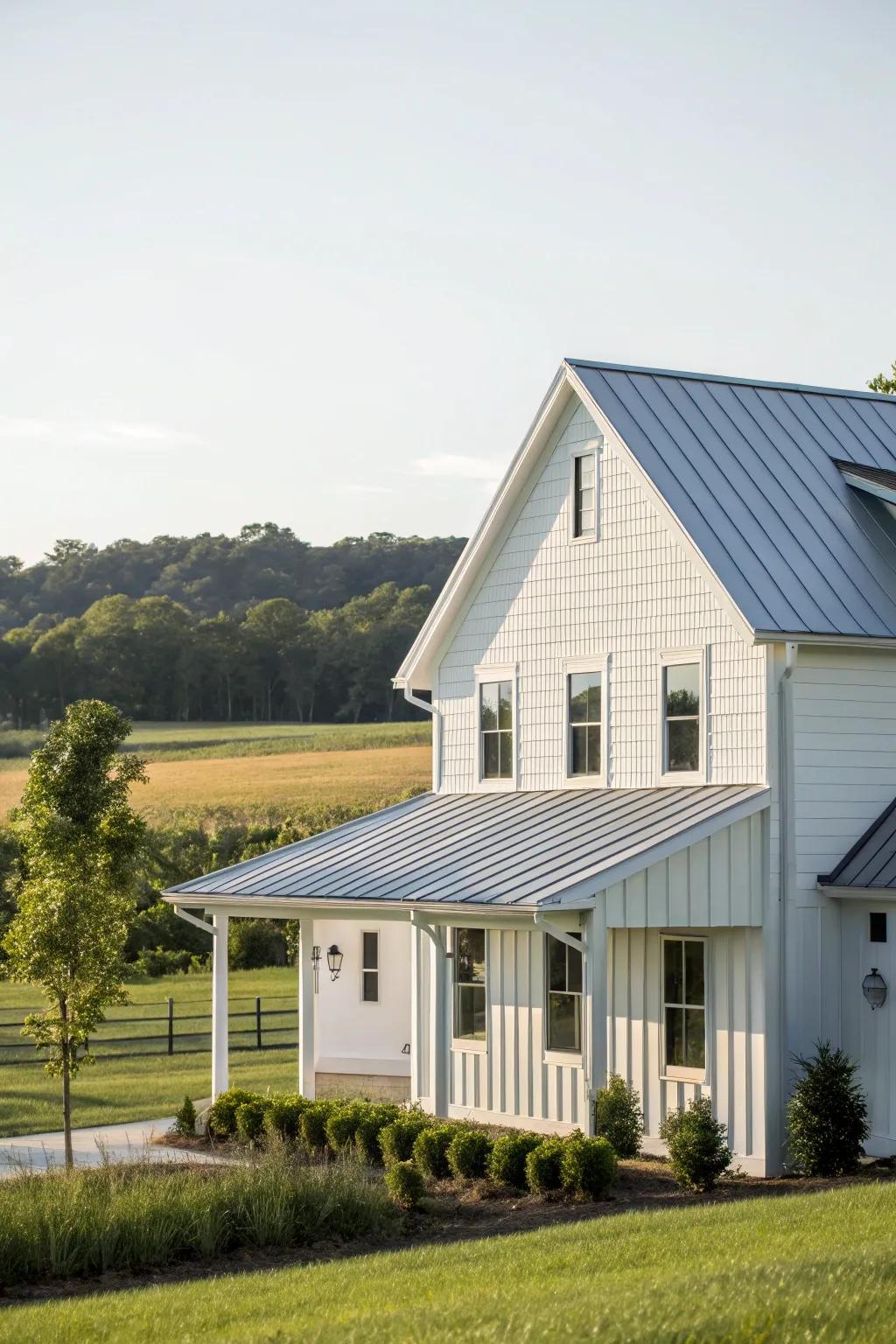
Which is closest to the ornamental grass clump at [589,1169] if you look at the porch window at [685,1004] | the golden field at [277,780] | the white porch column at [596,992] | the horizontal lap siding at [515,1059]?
the white porch column at [596,992]

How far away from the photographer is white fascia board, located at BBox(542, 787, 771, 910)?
765 inches

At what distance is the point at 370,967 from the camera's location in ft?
92.6

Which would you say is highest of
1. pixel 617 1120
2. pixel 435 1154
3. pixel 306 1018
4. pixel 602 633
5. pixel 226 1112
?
pixel 602 633

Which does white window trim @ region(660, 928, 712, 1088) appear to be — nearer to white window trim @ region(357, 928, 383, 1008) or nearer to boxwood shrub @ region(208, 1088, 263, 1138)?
boxwood shrub @ region(208, 1088, 263, 1138)

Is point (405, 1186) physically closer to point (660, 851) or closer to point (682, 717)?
point (660, 851)

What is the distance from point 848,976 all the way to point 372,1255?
27.3 ft

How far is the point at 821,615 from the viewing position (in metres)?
21.8

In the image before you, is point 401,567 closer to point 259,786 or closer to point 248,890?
point 259,786

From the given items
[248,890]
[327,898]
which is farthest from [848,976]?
[248,890]

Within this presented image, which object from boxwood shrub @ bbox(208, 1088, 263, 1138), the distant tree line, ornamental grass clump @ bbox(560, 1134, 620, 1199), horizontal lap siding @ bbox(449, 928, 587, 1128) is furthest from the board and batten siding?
the distant tree line

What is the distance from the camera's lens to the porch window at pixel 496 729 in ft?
85.0

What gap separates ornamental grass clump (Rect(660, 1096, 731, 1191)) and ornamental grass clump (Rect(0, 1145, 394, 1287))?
127 inches

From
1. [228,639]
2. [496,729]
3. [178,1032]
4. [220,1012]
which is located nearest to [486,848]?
[496,729]

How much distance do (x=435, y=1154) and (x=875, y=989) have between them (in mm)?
5289
